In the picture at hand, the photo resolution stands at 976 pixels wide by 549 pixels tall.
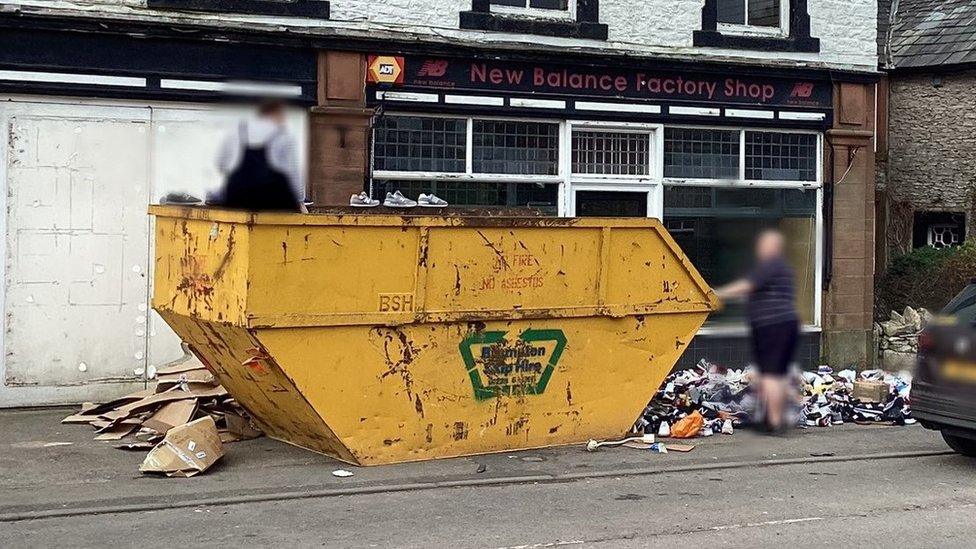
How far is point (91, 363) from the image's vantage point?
1305 centimetres

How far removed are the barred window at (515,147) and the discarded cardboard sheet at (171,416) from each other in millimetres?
4953

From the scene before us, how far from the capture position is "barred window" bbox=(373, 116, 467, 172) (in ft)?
46.9

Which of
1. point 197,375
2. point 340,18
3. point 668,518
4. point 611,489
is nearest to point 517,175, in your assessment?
point 340,18

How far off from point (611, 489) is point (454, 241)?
234cm

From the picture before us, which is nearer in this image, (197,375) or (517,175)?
(197,375)

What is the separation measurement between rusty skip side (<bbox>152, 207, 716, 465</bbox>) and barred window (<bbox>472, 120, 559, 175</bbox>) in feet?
13.7

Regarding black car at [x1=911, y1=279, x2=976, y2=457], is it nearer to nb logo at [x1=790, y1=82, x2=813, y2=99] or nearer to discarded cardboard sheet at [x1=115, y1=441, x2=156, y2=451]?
nb logo at [x1=790, y1=82, x2=813, y2=99]

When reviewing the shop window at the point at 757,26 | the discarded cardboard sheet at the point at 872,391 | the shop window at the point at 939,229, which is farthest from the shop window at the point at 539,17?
the shop window at the point at 939,229

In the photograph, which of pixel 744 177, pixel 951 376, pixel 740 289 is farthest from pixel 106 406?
pixel 740 289

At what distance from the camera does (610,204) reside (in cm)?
1553

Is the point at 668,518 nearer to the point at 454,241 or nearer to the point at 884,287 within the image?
the point at 454,241

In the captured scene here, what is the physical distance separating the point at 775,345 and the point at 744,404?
7874 mm

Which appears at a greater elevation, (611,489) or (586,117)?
(586,117)

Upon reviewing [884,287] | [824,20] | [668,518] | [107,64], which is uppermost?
[824,20]
